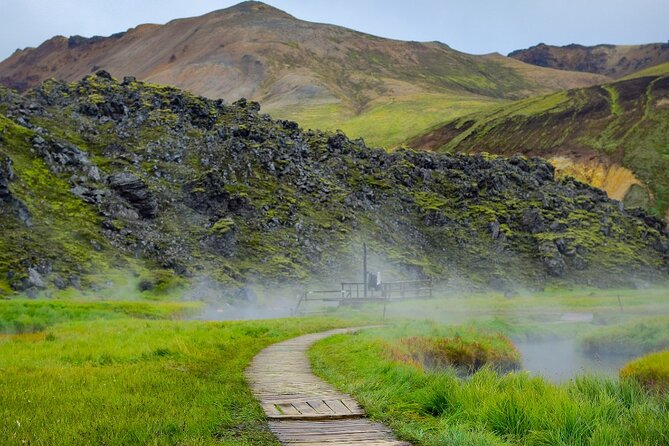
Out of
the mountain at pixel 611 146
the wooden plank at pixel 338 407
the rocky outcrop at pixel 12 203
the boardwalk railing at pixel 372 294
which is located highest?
the mountain at pixel 611 146

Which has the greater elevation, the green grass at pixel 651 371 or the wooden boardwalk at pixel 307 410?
the wooden boardwalk at pixel 307 410

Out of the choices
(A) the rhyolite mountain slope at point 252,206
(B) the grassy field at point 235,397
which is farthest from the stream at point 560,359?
(A) the rhyolite mountain slope at point 252,206

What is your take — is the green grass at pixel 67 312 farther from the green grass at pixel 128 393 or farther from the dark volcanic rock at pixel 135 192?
the dark volcanic rock at pixel 135 192

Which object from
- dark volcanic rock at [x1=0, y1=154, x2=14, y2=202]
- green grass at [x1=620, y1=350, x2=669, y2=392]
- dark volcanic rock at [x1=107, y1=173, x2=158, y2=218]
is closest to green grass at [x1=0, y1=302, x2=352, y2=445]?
green grass at [x1=620, y1=350, x2=669, y2=392]

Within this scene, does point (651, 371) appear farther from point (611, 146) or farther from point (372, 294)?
point (611, 146)

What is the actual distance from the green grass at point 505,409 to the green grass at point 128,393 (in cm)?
265

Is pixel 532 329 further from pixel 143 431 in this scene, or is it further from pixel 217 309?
pixel 143 431

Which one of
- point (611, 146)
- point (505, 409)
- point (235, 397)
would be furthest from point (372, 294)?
point (611, 146)

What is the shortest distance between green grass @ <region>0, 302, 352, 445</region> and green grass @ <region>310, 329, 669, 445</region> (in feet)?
8.70

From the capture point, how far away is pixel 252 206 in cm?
7375

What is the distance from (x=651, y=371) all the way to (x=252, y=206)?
57.5 metres

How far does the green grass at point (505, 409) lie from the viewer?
29.5 feet

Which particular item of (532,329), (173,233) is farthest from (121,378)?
(173,233)

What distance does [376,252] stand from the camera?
75.6m
